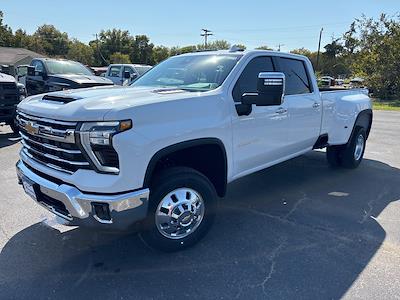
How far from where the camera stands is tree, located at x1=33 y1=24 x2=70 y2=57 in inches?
3039

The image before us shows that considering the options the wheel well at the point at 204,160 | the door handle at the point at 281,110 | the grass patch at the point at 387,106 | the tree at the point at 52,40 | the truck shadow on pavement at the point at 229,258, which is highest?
the tree at the point at 52,40

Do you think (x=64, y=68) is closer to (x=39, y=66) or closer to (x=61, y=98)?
(x=39, y=66)

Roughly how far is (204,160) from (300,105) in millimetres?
1737

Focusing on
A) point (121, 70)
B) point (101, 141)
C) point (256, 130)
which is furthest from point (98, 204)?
point (121, 70)

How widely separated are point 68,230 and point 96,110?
1695 mm

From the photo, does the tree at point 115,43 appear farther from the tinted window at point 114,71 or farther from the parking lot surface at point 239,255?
the parking lot surface at point 239,255

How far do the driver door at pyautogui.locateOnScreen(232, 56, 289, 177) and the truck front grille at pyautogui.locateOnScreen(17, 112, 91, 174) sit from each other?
1.54 m

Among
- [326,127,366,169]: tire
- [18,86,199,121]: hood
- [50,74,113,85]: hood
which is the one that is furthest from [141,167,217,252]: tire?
[50,74,113,85]: hood

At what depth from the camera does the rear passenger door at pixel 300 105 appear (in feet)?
15.5

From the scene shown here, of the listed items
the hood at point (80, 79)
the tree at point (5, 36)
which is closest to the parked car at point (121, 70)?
the hood at point (80, 79)

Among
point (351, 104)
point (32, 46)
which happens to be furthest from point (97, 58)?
point (351, 104)

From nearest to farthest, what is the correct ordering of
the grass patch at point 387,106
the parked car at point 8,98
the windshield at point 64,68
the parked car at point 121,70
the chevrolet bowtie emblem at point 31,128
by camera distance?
the chevrolet bowtie emblem at point 31,128 → the parked car at point 8,98 → the windshield at point 64,68 → the parked car at point 121,70 → the grass patch at point 387,106

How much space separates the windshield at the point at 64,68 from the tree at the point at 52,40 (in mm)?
70034

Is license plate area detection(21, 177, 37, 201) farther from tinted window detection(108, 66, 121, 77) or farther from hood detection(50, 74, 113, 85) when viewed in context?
tinted window detection(108, 66, 121, 77)
